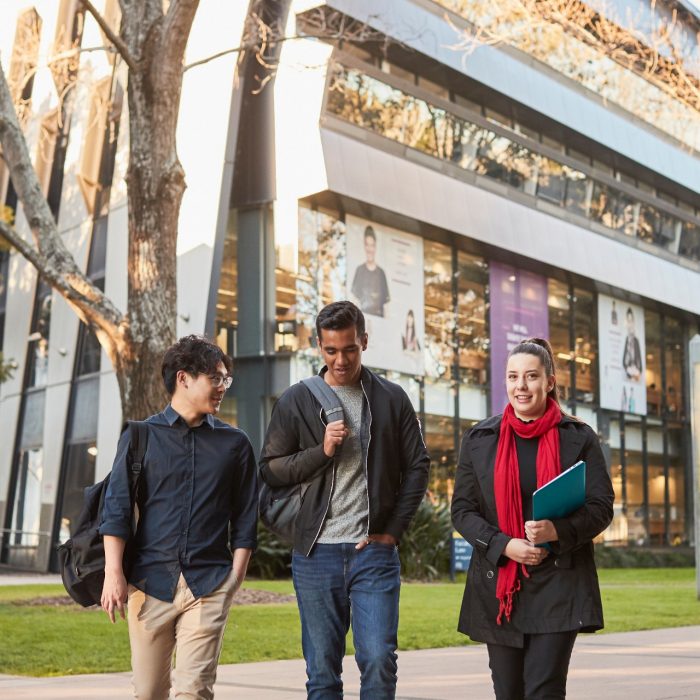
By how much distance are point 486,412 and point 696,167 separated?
13.0 metres

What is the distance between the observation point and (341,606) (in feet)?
16.1

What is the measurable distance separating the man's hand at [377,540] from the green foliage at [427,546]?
16.2 meters

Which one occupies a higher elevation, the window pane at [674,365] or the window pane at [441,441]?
the window pane at [674,365]

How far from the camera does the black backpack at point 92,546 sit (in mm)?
4629

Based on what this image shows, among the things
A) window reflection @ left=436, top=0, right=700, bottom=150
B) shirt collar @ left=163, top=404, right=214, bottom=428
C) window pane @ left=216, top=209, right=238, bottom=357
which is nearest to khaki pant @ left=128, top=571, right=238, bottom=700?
shirt collar @ left=163, top=404, right=214, bottom=428

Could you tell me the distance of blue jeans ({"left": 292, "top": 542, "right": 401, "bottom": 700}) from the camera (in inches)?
188

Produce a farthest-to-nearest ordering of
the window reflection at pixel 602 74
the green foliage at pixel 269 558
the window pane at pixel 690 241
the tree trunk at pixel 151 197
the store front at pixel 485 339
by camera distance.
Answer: the window pane at pixel 690 241 → the window reflection at pixel 602 74 → the store front at pixel 485 339 → the green foliage at pixel 269 558 → the tree trunk at pixel 151 197

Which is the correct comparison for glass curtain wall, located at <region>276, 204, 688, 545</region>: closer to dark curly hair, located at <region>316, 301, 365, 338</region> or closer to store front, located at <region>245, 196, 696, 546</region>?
store front, located at <region>245, 196, 696, 546</region>

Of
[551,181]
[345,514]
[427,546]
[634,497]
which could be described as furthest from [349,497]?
[634,497]

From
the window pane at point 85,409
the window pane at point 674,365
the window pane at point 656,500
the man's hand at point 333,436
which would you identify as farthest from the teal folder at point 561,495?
the window pane at point 674,365

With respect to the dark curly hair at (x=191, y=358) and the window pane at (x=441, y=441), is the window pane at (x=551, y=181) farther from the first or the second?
the dark curly hair at (x=191, y=358)

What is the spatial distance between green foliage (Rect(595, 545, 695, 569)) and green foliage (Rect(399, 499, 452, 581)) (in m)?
7.93

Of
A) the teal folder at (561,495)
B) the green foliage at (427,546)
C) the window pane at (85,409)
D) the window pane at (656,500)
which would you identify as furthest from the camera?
the window pane at (656,500)

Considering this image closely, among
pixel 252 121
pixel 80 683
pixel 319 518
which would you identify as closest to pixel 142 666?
pixel 319 518
